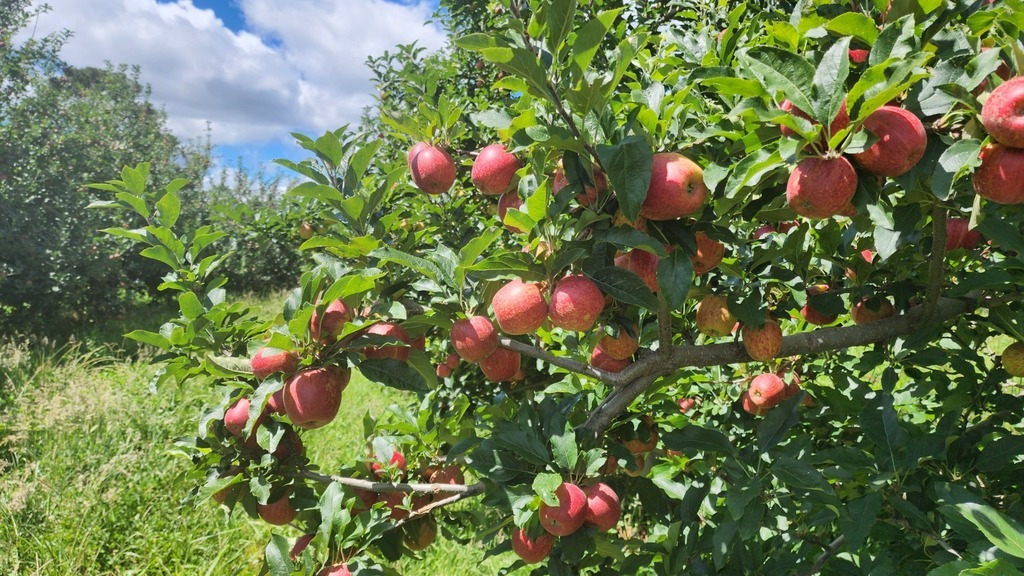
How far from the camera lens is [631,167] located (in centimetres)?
79

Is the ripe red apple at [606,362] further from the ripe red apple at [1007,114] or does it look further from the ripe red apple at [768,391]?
the ripe red apple at [1007,114]

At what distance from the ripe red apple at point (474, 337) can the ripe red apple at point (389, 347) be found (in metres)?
0.16

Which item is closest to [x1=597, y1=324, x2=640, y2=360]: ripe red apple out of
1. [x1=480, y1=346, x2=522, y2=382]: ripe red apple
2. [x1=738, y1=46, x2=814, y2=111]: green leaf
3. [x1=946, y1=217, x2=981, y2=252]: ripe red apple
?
[x1=480, y1=346, x2=522, y2=382]: ripe red apple

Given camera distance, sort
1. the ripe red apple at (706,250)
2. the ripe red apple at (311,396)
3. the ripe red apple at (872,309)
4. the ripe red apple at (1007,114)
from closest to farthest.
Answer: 1. the ripe red apple at (1007,114)
2. the ripe red apple at (706,250)
3. the ripe red apple at (311,396)
4. the ripe red apple at (872,309)

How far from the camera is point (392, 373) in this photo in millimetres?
1192

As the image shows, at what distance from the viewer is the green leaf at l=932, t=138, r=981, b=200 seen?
72cm

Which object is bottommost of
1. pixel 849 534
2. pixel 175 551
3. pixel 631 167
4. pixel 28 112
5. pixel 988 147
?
pixel 175 551

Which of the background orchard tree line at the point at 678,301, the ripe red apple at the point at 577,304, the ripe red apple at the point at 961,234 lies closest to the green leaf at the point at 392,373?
the background orchard tree line at the point at 678,301

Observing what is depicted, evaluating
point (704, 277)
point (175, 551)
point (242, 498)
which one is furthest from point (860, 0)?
point (175, 551)

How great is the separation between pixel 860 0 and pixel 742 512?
0.94 meters

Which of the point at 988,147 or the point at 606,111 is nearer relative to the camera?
the point at 988,147

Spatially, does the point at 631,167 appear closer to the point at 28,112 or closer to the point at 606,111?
the point at 606,111

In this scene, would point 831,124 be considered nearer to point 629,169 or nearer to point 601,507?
point 629,169

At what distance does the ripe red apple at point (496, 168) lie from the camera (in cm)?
117
